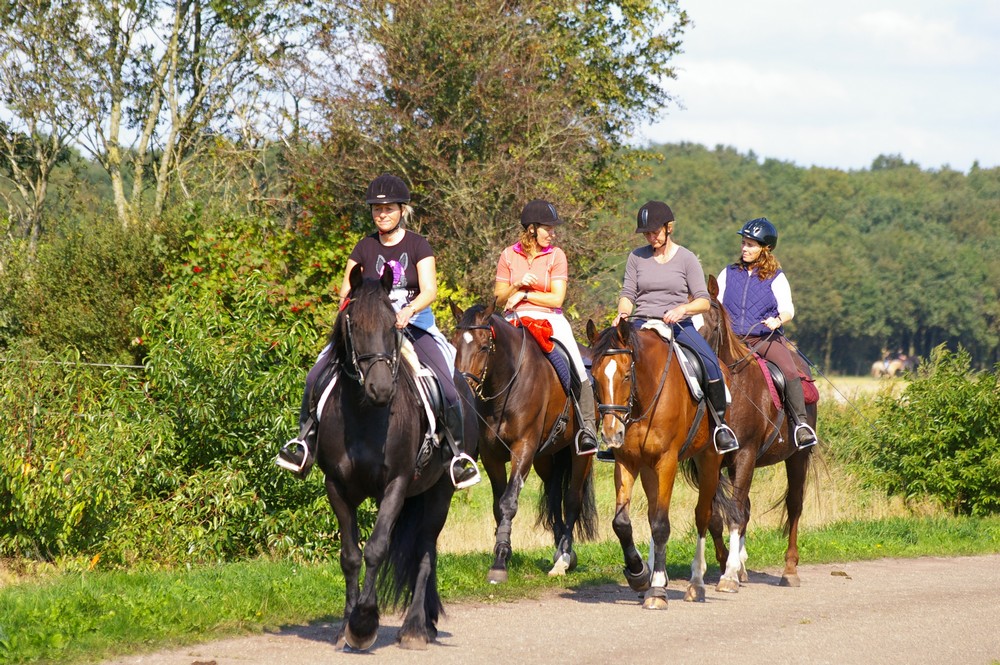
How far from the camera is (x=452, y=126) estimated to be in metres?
20.9

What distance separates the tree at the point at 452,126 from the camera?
67.8 ft

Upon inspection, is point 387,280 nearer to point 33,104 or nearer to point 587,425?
point 587,425

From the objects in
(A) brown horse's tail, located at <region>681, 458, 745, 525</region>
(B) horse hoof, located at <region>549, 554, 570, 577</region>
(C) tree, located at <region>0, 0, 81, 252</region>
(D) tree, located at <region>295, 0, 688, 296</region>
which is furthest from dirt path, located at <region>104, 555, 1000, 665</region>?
(C) tree, located at <region>0, 0, 81, 252</region>

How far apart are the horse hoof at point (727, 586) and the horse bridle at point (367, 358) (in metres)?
4.56

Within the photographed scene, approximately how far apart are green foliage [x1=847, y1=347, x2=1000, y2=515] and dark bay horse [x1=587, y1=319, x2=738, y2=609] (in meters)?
7.96

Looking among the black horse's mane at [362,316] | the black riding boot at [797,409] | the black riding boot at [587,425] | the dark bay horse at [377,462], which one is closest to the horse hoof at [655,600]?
the black riding boot at [587,425]

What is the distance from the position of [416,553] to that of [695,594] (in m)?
3.07

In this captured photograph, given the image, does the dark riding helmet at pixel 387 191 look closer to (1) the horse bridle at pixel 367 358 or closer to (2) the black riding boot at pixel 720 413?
(1) the horse bridle at pixel 367 358

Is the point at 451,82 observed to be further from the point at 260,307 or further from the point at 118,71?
the point at 260,307

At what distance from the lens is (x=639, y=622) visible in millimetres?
8938

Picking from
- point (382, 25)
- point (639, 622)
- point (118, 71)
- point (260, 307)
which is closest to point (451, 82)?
point (382, 25)

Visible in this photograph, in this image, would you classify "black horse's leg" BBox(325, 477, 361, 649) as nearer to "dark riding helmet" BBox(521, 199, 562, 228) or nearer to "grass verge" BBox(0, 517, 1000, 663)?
→ "grass verge" BBox(0, 517, 1000, 663)

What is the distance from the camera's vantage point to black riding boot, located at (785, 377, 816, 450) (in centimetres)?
1173

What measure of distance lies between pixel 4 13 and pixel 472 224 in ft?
33.3
